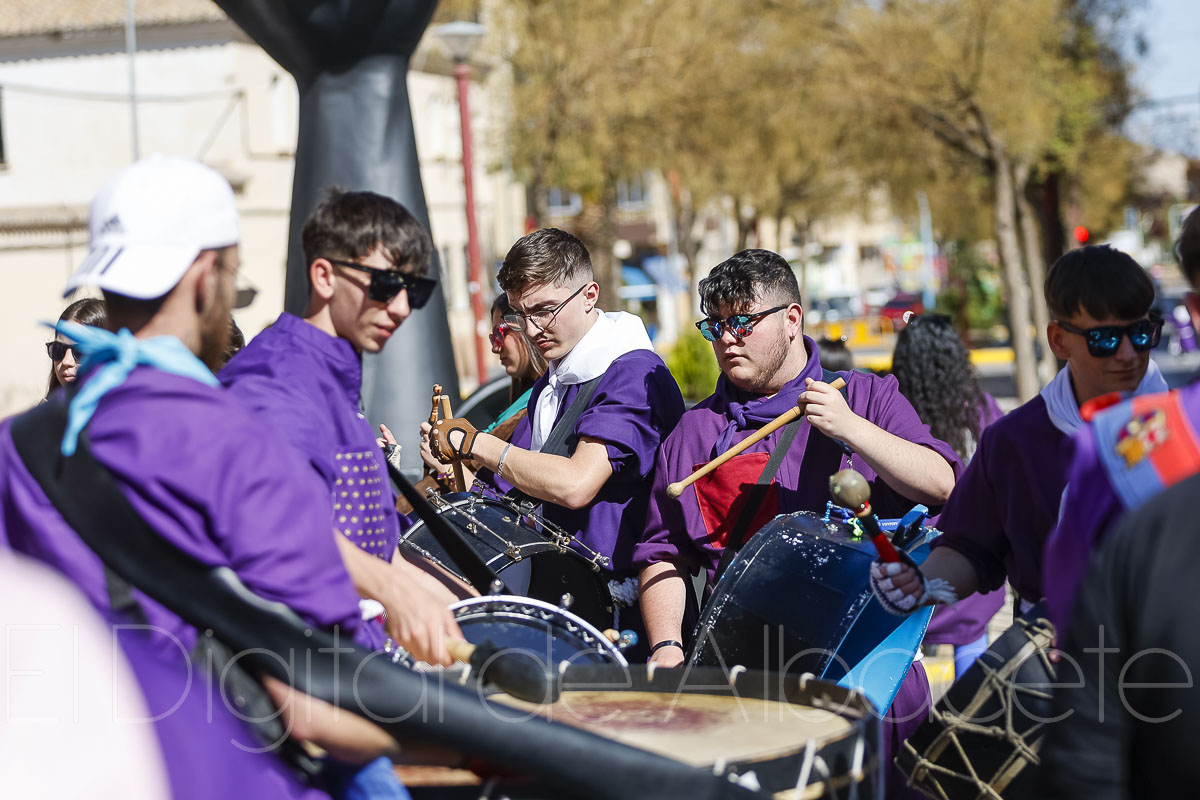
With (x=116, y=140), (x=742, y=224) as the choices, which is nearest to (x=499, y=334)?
(x=116, y=140)

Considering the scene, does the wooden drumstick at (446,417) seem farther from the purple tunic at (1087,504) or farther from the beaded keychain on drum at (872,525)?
the purple tunic at (1087,504)

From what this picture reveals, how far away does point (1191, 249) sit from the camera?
6.65ft

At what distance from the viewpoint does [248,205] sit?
86.1 ft

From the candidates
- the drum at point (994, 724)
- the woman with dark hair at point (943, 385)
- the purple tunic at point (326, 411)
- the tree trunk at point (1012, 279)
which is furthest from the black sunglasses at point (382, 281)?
the tree trunk at point (1012, 279)

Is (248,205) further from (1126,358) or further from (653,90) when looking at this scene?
(1126,358)

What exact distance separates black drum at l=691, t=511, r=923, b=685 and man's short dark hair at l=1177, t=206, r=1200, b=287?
117cm

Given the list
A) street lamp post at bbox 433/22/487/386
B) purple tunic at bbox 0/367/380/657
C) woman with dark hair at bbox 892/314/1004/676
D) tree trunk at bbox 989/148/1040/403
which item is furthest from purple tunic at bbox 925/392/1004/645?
tree trunk at bbox 989/148/1040/403

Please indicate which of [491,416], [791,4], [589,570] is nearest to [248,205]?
[791,4]

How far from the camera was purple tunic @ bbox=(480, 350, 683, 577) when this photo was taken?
3895 millimetres

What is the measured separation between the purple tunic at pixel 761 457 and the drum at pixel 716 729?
1.08 metres

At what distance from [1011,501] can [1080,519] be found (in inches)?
38.8

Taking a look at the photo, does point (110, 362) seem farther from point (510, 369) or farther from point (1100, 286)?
point (510, 369)

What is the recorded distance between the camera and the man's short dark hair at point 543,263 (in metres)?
4.05

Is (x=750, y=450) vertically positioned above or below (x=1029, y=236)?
below
